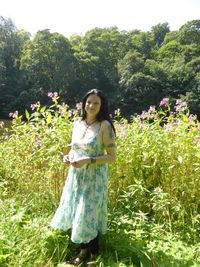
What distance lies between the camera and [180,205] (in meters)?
2.85

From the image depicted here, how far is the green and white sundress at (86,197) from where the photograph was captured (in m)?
2.26

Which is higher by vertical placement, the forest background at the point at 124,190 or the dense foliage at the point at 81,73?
the dense foliage at the point at 81,73

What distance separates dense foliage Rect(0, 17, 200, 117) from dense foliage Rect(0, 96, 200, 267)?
22.4m

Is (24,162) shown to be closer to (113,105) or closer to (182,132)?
(182,132)

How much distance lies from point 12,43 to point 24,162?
29.6 meters

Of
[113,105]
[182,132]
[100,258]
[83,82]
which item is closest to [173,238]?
[100,258]

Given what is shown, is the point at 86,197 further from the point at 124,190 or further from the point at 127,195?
the point at 124,190

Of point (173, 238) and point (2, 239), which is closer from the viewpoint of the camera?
point (2, 239)

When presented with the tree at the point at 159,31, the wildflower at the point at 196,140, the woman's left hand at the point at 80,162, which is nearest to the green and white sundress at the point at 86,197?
the woman's left hand at the point at 80,162

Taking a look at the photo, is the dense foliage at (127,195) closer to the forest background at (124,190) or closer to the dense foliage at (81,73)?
the forest background at (124,190)

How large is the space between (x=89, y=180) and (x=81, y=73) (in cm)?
2803

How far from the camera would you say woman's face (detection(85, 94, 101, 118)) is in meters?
2.32

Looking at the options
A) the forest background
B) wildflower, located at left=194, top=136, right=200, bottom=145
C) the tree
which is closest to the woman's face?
the forest background

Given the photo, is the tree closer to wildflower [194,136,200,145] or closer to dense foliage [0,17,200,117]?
dense foliage [0,17,200,117]
